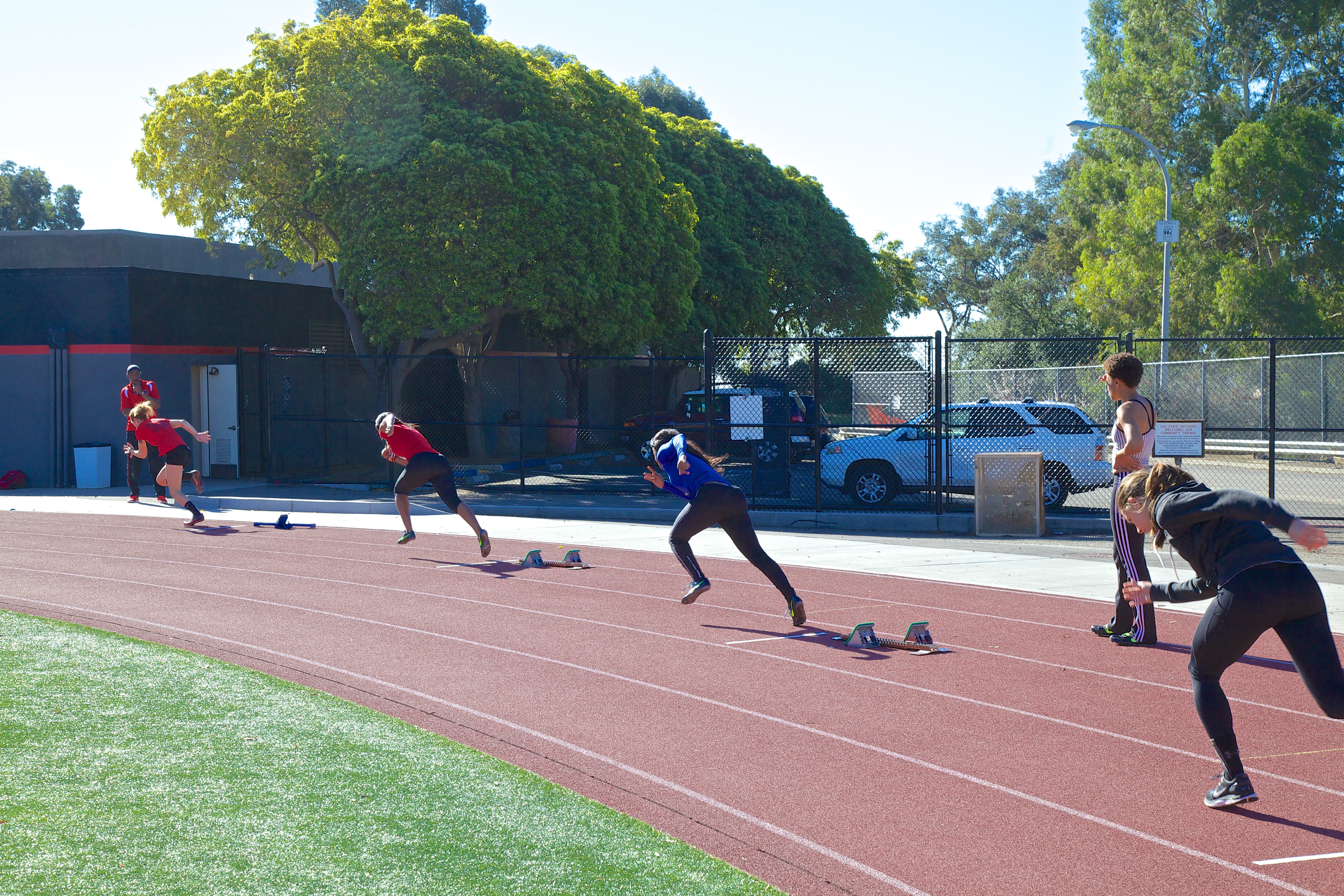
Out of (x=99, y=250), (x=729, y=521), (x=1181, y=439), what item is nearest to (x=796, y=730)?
(x=729, y=521)

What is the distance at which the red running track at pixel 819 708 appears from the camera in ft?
16.2

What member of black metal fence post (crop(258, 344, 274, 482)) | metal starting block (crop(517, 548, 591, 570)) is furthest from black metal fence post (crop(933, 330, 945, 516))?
black metal fence post (crop(258, 344, 274, 482))

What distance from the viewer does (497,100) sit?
24.8 metres

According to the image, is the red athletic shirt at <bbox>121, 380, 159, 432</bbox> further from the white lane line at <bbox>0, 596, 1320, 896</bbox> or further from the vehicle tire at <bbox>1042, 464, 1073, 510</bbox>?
the vehicle tire at <bbox>1042, 464, 1073, 510</bbox>

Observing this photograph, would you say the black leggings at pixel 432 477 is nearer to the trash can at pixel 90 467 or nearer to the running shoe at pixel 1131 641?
the running shoe at pixel 1131 641

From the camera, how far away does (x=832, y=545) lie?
593 inches

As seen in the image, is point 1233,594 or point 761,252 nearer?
point 1233,594

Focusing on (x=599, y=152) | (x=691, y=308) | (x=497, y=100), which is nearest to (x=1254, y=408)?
(x=691, y=308)

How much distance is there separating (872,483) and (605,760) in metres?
13.0

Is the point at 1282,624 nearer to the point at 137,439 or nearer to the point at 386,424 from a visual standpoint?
the point at 386,424

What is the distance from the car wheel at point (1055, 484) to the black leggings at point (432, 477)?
8962 millimetres

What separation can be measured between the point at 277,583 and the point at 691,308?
18879 millimetres

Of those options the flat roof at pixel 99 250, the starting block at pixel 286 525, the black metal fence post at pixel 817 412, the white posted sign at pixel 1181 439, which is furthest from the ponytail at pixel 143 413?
the white posted sign at pixel 1181 439

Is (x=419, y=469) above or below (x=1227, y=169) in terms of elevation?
below
